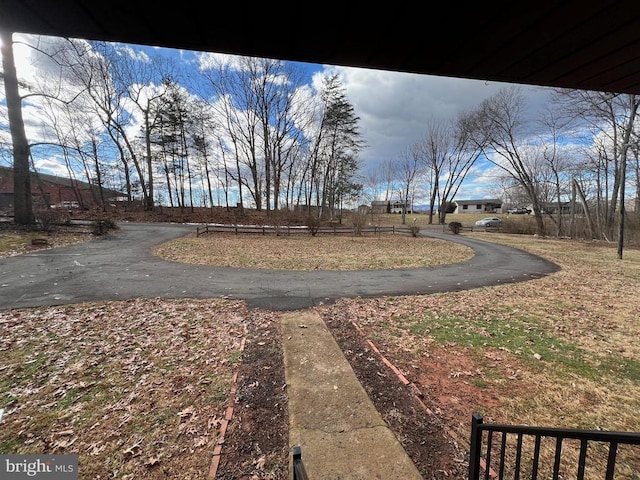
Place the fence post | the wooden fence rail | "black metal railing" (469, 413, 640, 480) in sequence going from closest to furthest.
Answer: "black metal railing" (469, 413, 640, 480), the fence post, the wooden fence rail

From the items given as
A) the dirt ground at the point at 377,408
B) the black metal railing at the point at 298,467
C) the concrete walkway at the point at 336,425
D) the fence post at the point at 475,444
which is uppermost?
the black metal railing at the point at 298,467

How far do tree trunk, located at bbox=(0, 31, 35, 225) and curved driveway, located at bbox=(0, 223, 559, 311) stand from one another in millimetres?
5398

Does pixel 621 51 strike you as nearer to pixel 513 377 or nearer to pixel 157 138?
pixel 513 377

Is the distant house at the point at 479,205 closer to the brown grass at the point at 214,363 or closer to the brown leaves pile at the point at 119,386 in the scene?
the brown grass at the point at 214,363

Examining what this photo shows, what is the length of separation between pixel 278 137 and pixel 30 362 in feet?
87.0

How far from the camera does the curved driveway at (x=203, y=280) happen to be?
6.46 metres

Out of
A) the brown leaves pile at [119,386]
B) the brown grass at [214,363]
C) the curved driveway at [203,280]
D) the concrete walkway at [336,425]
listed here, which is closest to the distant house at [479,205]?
the curved driveway at [203,280]

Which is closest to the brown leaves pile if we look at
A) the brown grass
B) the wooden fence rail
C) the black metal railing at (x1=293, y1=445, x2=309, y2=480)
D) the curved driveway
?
the brown grass

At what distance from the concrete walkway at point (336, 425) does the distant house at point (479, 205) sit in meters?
81.8

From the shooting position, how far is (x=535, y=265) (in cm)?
1099

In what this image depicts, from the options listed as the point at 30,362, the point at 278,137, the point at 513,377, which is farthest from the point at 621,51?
the point at 278,137

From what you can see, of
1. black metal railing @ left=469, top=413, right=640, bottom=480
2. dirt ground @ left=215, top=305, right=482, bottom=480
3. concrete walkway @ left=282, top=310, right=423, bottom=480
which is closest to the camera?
black metal railing @ left=469, top=413, right=640, bottom=480

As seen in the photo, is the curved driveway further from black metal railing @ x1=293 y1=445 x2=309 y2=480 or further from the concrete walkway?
black metal railing @ x1=293 y1=445 x2=309 y2=480

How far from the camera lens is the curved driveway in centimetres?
646
